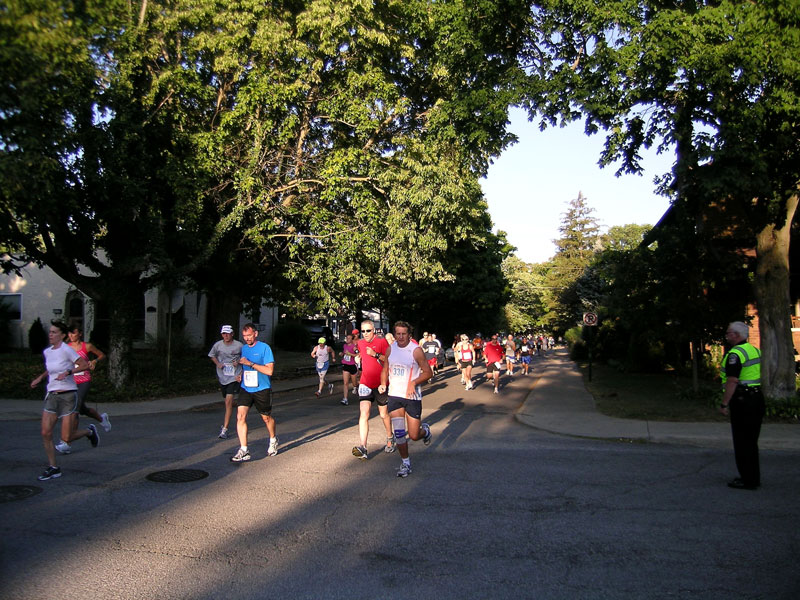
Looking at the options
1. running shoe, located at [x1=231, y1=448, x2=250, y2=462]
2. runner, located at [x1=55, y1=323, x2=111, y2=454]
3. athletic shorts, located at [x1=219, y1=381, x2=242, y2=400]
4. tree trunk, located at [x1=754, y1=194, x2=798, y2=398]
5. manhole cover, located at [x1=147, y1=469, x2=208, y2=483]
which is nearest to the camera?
manhole cover, located at [x1=147, y1=469, x2=208, y2=483]

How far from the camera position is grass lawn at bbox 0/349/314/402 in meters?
16.0

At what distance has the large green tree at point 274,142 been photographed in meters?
13.6

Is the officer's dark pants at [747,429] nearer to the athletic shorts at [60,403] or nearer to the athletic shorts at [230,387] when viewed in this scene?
the athletic shorts at [230,387]

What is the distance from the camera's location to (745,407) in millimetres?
6645

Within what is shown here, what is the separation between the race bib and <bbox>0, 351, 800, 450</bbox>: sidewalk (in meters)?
5.59

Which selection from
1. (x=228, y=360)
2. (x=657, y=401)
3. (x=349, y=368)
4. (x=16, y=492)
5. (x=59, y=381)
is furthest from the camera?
(x=349, y=368)

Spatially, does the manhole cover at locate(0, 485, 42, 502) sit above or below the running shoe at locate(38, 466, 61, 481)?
below

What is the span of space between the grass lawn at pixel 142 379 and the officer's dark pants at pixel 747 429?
13.9 metres

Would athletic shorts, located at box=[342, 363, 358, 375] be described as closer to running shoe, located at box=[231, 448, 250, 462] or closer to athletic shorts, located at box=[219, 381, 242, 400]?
athletic shorts, located at box=[219, 381, 242, 400]

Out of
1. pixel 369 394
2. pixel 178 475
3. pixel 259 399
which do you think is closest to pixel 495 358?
pixel 369 394

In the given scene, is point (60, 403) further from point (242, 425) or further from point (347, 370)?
point (347, 370)

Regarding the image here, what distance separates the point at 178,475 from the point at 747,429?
6491 mm

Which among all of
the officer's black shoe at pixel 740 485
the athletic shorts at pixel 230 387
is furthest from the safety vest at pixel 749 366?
the athletic shorts at pixel 230 387

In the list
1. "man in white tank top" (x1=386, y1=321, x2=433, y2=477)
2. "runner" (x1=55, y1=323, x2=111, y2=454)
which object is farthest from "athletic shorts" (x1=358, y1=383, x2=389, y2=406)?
"runner" (x1=55, y1=323, x2=111, y2=454)
